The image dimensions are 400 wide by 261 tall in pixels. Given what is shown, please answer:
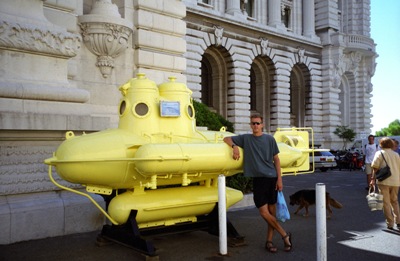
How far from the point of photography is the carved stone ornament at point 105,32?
29.2 feet

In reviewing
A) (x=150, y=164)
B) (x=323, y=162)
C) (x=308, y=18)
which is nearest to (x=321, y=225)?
(x=150, y=164)

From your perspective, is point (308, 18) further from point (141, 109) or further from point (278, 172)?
point (141, 109)

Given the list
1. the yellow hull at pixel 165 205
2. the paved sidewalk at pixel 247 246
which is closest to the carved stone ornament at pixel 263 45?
the paved sidewalk at pixel 247 246

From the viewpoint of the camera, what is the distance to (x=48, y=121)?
7.18 meters

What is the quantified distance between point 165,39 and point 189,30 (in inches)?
658

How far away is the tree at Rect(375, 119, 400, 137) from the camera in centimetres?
9925

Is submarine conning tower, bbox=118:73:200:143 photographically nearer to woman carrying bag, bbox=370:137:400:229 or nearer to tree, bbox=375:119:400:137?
woman carrying bag, bbox=370:137:400:229

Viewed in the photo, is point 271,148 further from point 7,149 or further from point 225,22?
point 225,22

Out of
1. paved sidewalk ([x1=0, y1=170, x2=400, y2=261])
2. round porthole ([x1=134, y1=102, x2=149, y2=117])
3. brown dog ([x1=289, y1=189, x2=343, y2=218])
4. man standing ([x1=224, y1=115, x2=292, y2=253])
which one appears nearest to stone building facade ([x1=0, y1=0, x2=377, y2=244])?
paved sidewalk ([x1=0, y1=170, x2=400, y2=261])

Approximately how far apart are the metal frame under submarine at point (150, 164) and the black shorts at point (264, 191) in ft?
1.38

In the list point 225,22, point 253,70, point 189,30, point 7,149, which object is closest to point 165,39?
point 7,149

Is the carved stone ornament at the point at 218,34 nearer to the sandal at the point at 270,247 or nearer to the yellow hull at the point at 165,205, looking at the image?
the yellow hull at the point at 165,205

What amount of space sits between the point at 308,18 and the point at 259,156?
106 ft

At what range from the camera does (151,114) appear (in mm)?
6289
